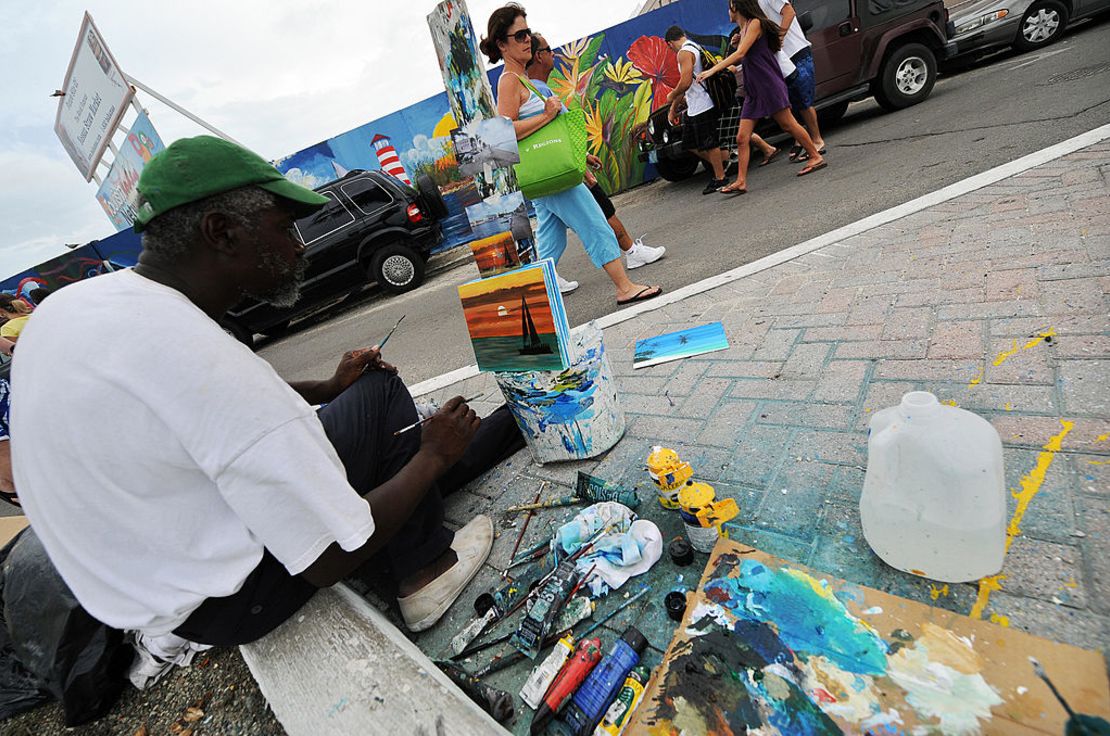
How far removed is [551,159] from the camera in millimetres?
3107

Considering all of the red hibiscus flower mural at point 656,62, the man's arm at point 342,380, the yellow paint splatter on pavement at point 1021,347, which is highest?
the red hibiscus flower mural at point 656,62

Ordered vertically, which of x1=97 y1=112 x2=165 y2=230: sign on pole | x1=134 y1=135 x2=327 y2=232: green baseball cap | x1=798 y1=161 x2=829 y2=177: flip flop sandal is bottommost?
x1=798 y1=161 x2=829 y2=177: flip flop sandal

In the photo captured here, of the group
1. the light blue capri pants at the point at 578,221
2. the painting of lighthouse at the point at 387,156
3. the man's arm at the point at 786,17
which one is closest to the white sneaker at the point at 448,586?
the light blue capri pants at the point at 578,221

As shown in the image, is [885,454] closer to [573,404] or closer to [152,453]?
[573,404]

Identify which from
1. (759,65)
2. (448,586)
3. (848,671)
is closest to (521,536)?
(448,586)

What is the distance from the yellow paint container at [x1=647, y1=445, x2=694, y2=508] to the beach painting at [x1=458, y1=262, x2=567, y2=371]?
1.63 feet

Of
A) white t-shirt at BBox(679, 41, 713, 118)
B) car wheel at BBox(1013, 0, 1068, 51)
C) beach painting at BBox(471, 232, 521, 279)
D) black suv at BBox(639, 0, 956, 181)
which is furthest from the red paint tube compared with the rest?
car wheel at BBox(1013, 0, 1068, 51)

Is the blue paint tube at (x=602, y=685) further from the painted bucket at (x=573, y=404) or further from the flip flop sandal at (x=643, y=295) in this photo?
the flip flop sandal at (x=643, y=295)

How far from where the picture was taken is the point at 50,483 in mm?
1084

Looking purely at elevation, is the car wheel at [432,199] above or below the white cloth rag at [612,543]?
above

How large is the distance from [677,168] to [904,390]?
271 inches

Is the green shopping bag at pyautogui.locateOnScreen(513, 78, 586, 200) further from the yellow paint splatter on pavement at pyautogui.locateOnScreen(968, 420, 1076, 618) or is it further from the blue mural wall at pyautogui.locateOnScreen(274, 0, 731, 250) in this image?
the blue mural wall at pyautogui.locateOnScreen(274, 0, 731, 250)

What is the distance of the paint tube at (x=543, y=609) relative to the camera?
143cm

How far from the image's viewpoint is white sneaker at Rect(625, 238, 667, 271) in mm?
4604
